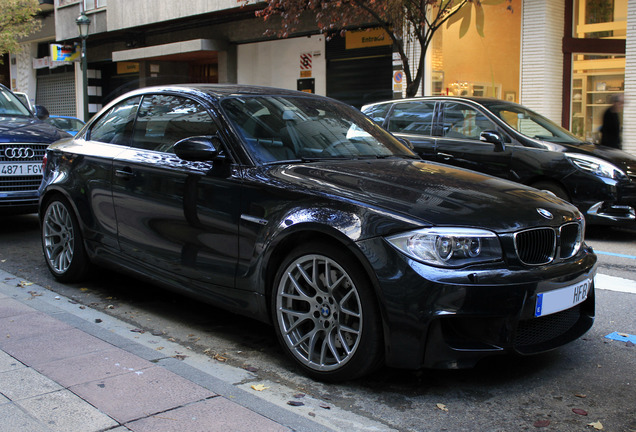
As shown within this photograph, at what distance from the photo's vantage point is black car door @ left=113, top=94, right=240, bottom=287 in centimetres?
421

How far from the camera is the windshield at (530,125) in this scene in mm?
9048

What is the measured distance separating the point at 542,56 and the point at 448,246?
492 inches

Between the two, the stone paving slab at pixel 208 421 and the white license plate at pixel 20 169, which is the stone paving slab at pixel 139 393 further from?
the white license plate at pixel 20 169

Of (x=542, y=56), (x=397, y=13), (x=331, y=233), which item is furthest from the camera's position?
(x=542, y=56)

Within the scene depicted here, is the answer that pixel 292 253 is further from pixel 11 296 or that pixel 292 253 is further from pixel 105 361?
pixel 11 296

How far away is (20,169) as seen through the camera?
311 inches

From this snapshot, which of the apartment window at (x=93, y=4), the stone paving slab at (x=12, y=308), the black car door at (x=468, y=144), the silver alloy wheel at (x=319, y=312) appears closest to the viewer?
the silver alloy wheel at (x=319, y=312)

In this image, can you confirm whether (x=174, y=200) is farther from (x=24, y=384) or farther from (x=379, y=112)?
(x=379, y=112)

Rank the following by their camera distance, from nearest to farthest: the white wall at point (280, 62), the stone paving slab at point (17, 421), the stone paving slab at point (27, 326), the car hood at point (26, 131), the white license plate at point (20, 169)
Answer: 1. the stone paving slab at point (17, 421)
2. the stone paving slab at point (27, 326)
3. the white license plate at point (20, 169)
4. the car hood at point (26, 131)
5. the white wall at point (280, 62)

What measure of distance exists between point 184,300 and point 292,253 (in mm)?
2104

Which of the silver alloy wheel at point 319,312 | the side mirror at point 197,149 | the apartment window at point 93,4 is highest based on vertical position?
the apartment window at point 93,4

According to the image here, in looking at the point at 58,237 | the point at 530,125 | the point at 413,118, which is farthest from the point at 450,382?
the point at 413,118

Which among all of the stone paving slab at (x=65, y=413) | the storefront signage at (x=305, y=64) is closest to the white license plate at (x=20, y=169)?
the stone paving slab at (x=65, y=413)

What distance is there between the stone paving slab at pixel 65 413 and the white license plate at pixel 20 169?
520 centimetres
